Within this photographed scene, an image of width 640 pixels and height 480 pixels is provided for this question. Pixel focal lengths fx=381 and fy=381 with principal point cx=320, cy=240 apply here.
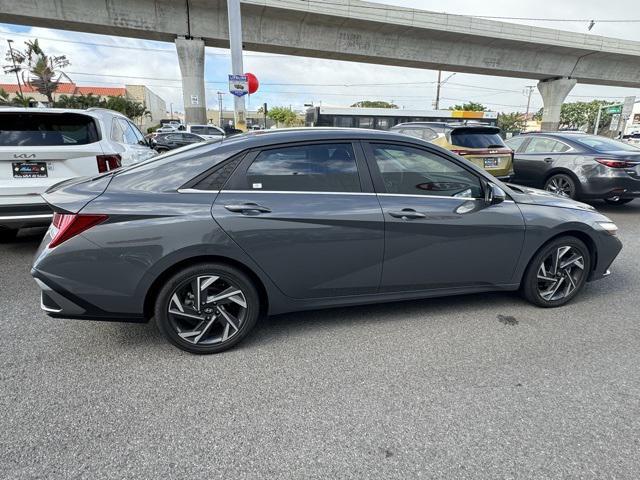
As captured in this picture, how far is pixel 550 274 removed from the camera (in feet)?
11.3

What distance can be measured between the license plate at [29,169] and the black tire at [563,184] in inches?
333

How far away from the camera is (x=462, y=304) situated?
11.7ft

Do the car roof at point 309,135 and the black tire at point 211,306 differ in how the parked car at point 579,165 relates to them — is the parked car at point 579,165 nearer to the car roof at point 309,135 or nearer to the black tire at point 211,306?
the car roof at point 309,135

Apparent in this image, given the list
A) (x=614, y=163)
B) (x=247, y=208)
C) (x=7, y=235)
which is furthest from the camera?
(x=614, y=163)

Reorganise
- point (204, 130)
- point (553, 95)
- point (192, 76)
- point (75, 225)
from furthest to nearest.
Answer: point (553, 95), point (204, 130), point (192, 76), point (75, 225)

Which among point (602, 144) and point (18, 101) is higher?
point (18, 101)

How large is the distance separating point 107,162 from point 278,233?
3074 mm

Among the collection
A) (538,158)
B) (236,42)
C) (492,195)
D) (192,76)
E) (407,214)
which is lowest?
(538,158)

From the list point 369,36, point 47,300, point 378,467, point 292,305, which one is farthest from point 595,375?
point 369,36

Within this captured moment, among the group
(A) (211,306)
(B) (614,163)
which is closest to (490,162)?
(B) (614,163)

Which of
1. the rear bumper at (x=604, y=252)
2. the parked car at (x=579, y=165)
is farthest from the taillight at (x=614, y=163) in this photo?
the rear bumper at (x=604, y=252)

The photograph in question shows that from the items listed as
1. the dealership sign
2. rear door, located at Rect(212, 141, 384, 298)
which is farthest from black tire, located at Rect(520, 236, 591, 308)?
the dealership sign

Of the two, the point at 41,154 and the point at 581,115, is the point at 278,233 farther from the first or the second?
the point at 581,115

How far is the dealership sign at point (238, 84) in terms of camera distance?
435 inches
